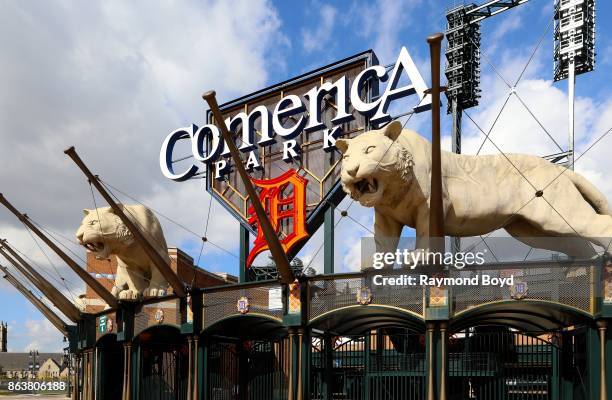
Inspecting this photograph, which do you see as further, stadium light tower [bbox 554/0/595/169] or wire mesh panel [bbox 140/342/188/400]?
stadium light tower [bbox 554/0/595/169]

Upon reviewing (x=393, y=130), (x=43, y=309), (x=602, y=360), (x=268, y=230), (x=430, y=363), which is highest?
(x=393, y=130)

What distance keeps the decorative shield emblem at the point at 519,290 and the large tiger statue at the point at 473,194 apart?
7.17ft

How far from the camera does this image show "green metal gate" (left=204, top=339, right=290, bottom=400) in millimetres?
17547

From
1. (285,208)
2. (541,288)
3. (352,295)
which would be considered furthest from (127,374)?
(541,288)

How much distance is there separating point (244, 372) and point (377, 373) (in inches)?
162

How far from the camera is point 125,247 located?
21.5 meters

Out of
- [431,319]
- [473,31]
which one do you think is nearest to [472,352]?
[431,319]

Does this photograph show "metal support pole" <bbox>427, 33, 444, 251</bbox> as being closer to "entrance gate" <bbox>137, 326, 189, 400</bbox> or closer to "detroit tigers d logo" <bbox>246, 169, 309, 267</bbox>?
"entrance gate" <bbox>137, 326, 189, 400</bbox>

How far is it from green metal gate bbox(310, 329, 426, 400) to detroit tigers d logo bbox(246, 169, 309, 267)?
5.92 meters

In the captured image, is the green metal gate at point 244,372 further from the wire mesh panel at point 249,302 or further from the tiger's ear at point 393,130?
the tiger's ear at point 393,130

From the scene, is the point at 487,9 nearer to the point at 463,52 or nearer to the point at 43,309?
the point at 463,52

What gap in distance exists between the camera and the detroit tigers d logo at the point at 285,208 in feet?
78.4

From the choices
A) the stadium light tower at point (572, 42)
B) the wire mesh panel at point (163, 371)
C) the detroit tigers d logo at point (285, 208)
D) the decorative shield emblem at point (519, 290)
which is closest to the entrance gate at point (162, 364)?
the wire mesh panel at point (163, 371)

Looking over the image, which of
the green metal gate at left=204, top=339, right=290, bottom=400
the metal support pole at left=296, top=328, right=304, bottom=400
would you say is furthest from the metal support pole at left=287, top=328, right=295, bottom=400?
the green metal gate at left=204, top=339, right=290, bottom=400
